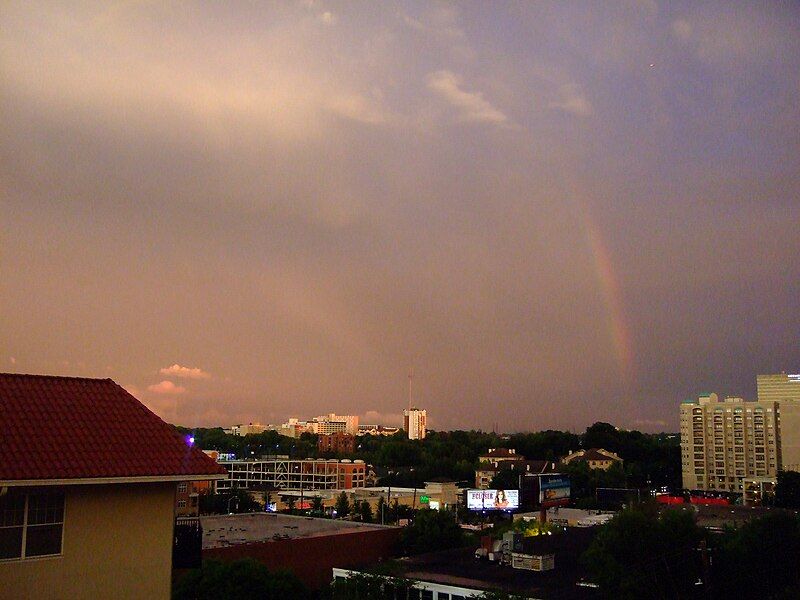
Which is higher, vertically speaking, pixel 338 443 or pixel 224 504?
pixel 338 443

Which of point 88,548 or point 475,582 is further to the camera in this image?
point 475,582

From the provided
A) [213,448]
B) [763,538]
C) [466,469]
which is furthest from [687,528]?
[213,448]

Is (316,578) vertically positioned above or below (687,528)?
below

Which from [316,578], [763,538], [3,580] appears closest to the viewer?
[3,580]

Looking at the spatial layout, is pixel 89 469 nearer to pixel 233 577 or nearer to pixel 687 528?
pixel 233 577

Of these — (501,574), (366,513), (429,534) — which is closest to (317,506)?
(366,513)

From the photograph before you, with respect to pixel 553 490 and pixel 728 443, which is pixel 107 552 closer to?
pixel 553 490

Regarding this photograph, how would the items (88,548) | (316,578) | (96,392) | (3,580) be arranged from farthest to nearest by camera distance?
(316,578) < (96,392) < (88,548) < (3,580)
